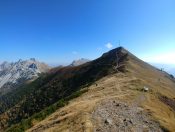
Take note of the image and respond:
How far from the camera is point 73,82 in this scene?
163 metres

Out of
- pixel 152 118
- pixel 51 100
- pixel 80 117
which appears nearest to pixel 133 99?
pixel 152 118

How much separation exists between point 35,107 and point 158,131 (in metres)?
127

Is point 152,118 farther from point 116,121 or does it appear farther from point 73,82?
point 73,82

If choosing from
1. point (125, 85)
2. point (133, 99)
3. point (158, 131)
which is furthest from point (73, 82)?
point (158, 131)

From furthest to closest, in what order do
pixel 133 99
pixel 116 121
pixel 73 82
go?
pixel 73 82
pixel 133 99
pixel 116 121

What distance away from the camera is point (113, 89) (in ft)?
267

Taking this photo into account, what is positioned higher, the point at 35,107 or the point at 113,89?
the point at 113,89

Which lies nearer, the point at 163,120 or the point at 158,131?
the point at 158,131

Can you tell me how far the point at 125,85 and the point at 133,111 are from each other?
31.4 m

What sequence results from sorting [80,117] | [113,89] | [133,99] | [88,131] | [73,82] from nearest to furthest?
[88,131], [80,117], [133,99], [113,89], [73,82]

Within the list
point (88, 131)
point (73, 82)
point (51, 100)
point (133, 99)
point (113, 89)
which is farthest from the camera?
point (73, 82)

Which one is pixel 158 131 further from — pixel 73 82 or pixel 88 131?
pixel 73 82

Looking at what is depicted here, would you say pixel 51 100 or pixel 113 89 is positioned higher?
pixel 113 89

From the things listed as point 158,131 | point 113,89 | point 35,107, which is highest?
point 113,89
